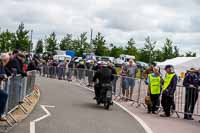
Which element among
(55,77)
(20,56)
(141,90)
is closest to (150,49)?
(55,77)

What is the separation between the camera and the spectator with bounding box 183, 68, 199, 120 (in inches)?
595

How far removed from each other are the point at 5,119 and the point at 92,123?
246 cm

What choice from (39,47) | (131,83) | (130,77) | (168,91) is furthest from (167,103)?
(39,47)

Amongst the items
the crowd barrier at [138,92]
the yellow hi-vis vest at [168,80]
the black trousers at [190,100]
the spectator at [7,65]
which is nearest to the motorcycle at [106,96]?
the crowd barrier at [138,92]

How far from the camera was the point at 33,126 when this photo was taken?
10711 millimetres

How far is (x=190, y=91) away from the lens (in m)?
15.2

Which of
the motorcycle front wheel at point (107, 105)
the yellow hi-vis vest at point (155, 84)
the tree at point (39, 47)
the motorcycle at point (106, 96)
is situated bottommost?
the motorcycle front wheel at point (107, 105)

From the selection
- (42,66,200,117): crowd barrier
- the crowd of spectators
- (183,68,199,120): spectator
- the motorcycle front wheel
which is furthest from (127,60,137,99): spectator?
the crowd of spectators

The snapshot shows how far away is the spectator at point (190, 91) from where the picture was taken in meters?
15.1

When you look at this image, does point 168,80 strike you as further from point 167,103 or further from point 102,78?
point 102,78

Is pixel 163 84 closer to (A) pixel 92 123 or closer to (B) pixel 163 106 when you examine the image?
(B) pixel 163 106

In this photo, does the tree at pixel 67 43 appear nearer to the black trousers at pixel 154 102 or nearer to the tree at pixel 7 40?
the tree at pixel 7 40

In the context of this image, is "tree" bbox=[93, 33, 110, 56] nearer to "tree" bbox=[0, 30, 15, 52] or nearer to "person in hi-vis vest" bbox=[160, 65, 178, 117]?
"tree" bbox=[0, 30, 15, 52]

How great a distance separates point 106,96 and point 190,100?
299 centimetres
